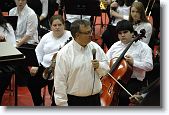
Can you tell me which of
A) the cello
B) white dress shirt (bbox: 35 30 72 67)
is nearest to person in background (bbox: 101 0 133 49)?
white dress shirt (bbox: 35 30 72 67)

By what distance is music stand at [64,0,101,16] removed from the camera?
4.47 metres

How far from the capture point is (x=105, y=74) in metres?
2.76

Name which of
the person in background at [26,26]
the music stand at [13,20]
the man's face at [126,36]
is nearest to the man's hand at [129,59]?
the man's face at [126,36]

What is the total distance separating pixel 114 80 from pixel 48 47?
833 mm

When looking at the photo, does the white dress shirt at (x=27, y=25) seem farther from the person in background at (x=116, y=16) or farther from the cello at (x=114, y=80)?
the cello at (x=114, y=80)

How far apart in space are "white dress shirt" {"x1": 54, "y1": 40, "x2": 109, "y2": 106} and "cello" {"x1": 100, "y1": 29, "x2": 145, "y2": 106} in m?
0.26

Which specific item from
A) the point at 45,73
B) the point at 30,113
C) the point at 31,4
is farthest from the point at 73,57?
the point at 31,4

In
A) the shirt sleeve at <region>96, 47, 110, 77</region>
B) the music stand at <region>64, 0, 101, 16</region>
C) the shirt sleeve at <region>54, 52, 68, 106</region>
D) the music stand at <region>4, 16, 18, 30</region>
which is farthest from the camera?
the music stand at <region>64, 0, 101, 16</region>

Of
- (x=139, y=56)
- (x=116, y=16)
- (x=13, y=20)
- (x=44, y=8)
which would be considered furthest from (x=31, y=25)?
(x=139, y=56)

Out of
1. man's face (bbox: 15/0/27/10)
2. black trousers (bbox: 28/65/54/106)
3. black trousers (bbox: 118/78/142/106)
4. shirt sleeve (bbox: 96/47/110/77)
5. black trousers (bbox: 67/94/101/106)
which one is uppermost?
man's face (bbox: 15/0/27/10)

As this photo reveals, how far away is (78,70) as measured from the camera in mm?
2594

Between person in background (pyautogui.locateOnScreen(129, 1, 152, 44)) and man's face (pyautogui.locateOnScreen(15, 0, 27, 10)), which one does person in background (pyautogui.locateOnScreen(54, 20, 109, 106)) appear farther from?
man's face (pyautogui.locateOnScreen(15, 0, 27, 10))

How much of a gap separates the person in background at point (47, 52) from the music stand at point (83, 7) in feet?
3.25

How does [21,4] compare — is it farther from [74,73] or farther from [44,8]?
[74,73]
